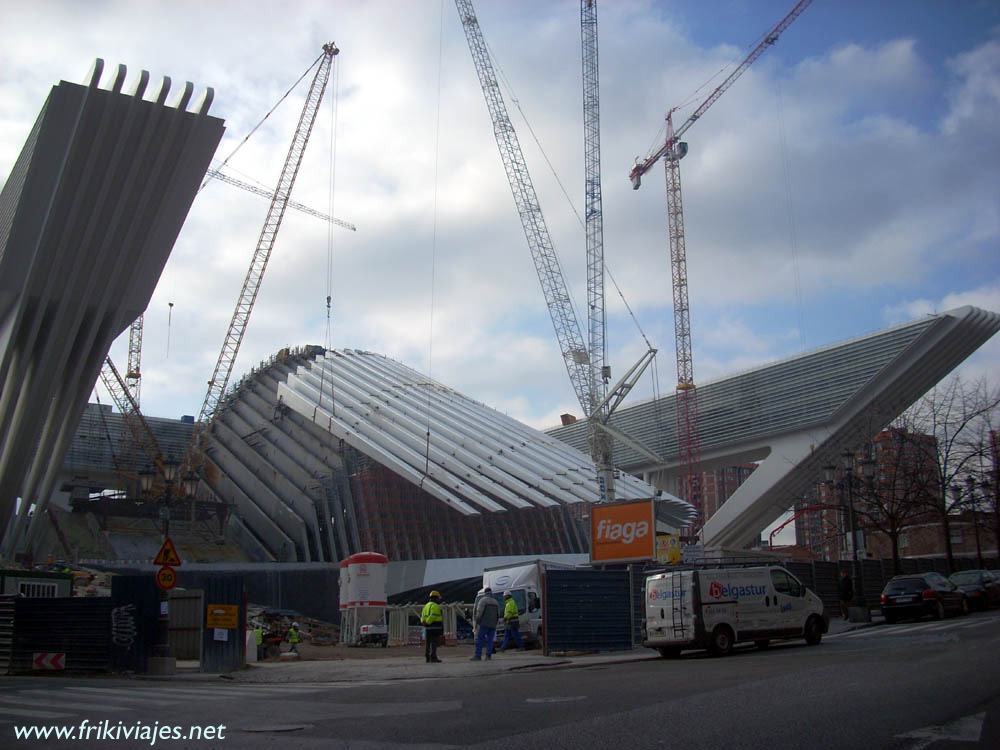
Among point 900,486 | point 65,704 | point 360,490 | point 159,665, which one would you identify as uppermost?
point 360,490

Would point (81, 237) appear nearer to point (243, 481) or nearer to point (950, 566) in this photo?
point (243, 481)

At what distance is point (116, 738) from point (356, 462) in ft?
156

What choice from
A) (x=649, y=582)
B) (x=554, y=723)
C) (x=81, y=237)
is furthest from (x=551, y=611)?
(x=81, y=237)

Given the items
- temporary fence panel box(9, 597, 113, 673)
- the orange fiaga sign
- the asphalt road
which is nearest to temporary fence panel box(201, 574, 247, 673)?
temporary fence panel box(9, 597, 113, 673)

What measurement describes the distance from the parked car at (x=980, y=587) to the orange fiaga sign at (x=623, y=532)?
1278cm

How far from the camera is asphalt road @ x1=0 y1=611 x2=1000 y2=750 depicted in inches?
340

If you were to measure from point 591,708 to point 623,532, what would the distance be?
1792 cm

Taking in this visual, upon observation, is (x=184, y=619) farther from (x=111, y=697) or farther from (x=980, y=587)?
(x=980, y=587)

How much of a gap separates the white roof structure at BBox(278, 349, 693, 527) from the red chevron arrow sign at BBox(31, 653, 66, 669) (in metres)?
29.3

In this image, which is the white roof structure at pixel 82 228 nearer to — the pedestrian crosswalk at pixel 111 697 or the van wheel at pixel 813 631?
the pedestrian crosswalk at pixel 111 697

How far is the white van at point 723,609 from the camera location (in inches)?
768

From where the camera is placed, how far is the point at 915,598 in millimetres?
28500

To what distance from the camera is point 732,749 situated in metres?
7.89

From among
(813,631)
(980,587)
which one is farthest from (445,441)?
(813,631)
